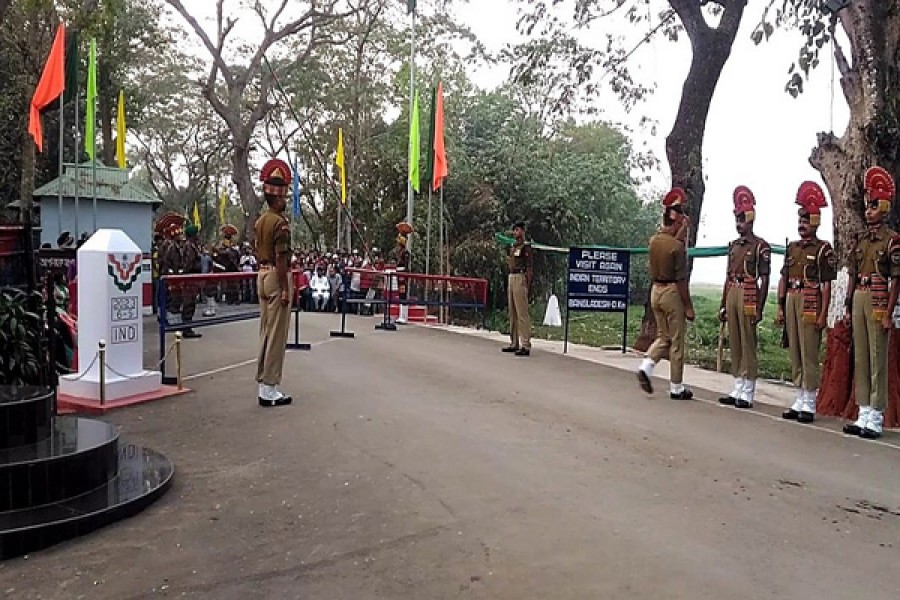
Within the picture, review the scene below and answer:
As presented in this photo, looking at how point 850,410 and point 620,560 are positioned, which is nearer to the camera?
point 620,560

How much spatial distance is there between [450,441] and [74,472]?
2.86 meters

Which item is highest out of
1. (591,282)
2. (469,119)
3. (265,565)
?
(469,119)

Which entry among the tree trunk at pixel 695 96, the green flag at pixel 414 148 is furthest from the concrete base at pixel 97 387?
the green flag at pixel 414 148

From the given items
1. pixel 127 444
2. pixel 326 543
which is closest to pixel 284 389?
pixel 127 444

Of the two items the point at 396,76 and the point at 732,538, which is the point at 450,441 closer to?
the point at 732,538

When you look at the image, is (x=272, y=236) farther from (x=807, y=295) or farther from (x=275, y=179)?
(x=807, y=295)

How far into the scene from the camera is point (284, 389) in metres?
Answer: 9.43

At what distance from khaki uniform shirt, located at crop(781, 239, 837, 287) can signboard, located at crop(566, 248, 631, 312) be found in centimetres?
438

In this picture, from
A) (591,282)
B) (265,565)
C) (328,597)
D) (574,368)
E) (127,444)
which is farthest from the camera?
(591,282)

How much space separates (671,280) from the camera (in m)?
9.16

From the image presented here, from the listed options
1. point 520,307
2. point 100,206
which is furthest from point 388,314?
point 100,206

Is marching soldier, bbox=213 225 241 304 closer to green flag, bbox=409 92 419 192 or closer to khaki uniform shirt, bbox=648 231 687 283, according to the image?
green flag, bbox=409 92 419 192

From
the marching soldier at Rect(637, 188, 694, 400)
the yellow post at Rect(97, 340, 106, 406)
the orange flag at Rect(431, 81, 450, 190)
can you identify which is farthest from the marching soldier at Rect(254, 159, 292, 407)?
the orange flag at Rect(431, 81, 450, 190)

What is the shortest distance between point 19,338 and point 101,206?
1668 centimetres
